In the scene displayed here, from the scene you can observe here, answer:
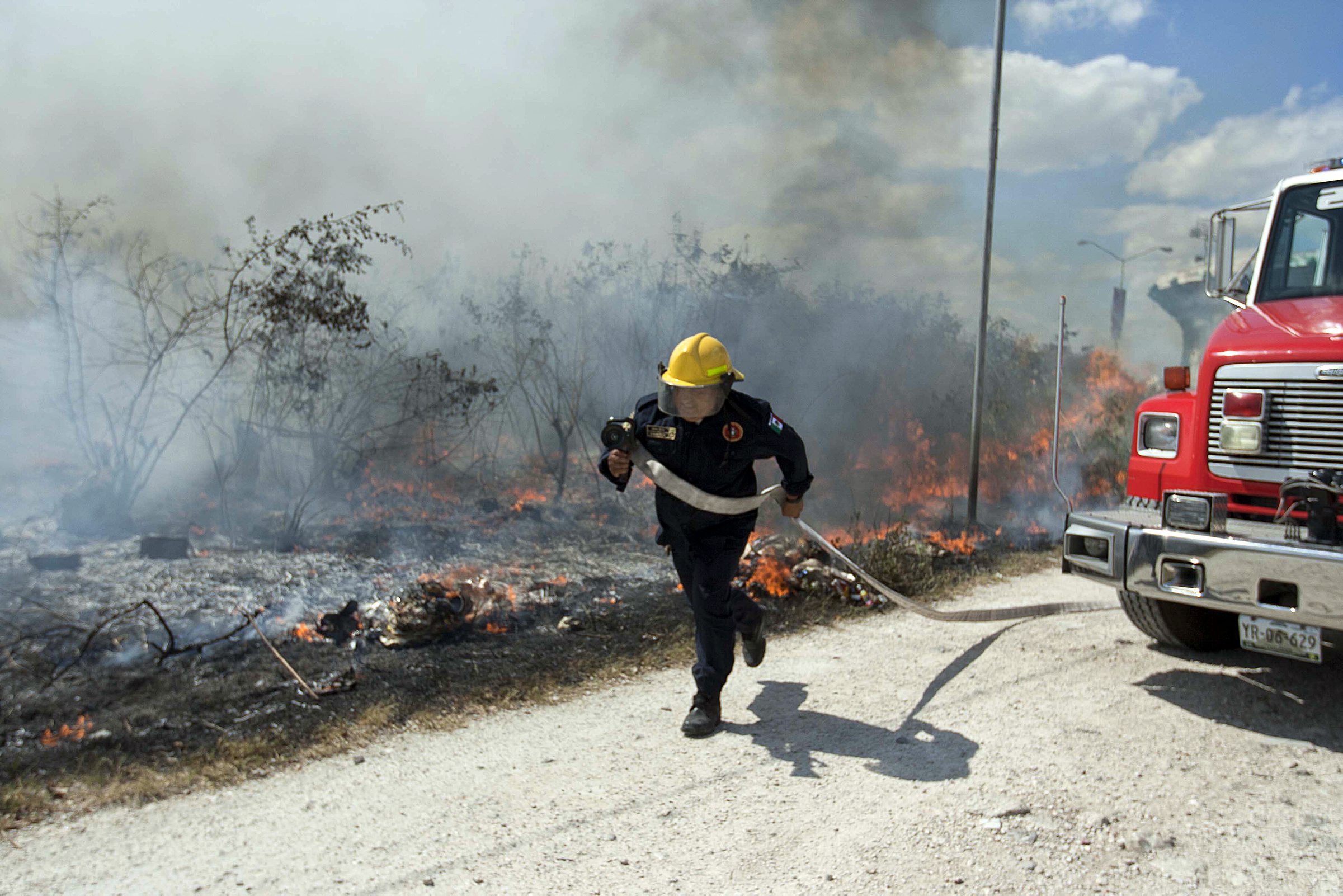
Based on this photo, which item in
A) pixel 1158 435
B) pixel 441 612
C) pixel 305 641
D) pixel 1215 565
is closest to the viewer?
pixel 1215 565

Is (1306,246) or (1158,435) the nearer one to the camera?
(1158,435)

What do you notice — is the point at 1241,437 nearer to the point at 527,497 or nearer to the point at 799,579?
the point at 799,579

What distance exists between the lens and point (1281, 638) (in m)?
3.31

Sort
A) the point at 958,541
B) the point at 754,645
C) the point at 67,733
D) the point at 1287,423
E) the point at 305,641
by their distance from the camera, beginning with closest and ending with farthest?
the point at 67,733 → the point at 1287,423 → the point at 754,645 → the point at 305,641 → the point at 958,541

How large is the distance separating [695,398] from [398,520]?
4.00 m

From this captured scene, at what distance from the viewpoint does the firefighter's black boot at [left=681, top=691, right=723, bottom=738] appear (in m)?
3.50

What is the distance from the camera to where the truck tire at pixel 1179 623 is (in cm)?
435

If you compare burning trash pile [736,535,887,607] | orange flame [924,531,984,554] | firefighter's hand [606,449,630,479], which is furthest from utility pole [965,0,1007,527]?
firefighter's hand [606,449,630,479]

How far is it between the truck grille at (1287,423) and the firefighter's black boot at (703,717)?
2.56 m

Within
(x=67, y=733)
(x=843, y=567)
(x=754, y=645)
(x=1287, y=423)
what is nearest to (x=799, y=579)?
(x=843, y=567)

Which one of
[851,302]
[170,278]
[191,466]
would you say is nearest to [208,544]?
[191,466]

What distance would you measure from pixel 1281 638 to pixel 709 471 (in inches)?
93.1

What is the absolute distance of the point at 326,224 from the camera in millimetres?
6613

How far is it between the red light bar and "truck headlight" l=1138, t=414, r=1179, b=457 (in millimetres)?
267
